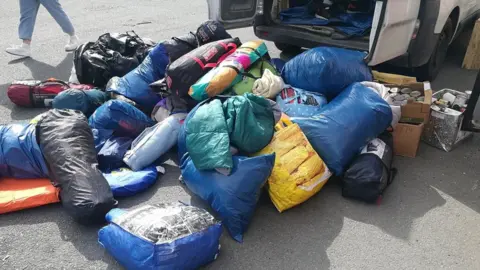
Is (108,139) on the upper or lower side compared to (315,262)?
upper

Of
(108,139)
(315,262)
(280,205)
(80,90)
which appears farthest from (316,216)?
(80,90)

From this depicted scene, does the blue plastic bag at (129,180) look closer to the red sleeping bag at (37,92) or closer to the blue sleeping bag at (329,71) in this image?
the red sleeping bag at (37,92)

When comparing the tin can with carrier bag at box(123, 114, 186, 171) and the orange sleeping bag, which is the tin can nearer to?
carrier bag at box(123, 114, 186, 171)

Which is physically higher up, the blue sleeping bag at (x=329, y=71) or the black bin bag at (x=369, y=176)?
the blue sleeping bag at (x=329, y=71)

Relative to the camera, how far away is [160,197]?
3.04m

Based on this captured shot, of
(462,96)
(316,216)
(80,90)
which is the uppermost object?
(80,90)

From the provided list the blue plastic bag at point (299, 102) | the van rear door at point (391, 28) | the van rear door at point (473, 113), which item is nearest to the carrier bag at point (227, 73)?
the blue plastic bag at point (299, 102)

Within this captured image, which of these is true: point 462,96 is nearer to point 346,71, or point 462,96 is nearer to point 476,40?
point 346,71

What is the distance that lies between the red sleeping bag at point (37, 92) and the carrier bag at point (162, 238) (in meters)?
2.20

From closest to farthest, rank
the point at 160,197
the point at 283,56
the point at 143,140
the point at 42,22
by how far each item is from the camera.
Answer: the point at 160,197 < the point at 143,140 < the point at 283,56 < the point at 42,22

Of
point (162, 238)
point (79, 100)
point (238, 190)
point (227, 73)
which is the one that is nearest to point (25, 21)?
point (79, 100)

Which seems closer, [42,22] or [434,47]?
[434,47]

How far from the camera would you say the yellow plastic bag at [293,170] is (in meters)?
2.80

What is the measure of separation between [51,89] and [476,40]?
5.08 m
